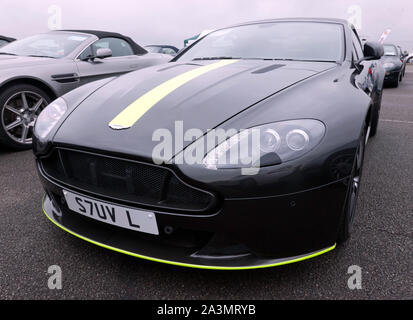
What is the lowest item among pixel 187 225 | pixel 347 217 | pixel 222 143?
pixel 347 217

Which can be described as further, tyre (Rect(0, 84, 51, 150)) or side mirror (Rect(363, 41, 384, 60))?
tyre (Rect(0, 84, 51, 150))

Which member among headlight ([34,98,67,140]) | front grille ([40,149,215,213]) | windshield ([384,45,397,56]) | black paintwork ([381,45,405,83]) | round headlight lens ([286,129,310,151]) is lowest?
black paintwork ([381,45,405,83])

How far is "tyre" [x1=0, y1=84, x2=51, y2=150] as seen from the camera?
3109mm

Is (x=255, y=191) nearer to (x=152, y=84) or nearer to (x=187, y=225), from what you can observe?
(x=187, y=225)

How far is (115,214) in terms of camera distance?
1.33 m

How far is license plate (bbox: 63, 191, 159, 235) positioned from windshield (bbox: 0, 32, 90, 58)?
2.87 metres

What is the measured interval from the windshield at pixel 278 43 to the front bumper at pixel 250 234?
1.25m

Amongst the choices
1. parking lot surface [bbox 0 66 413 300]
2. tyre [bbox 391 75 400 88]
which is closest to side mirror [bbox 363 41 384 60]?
parking lot surface [bbox 0 66 413 300]

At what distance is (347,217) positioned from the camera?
4.80ft

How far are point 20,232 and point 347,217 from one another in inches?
67.0

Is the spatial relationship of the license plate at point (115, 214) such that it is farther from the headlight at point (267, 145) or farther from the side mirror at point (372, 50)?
the side mirror at point (372, 50)

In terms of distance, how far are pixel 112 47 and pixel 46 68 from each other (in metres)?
1.14

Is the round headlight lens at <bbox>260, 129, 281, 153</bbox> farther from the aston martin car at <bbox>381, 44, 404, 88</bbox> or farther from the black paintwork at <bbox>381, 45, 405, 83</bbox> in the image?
the black paintwork at <bbox>381, 45, 405, 83</bbox>
